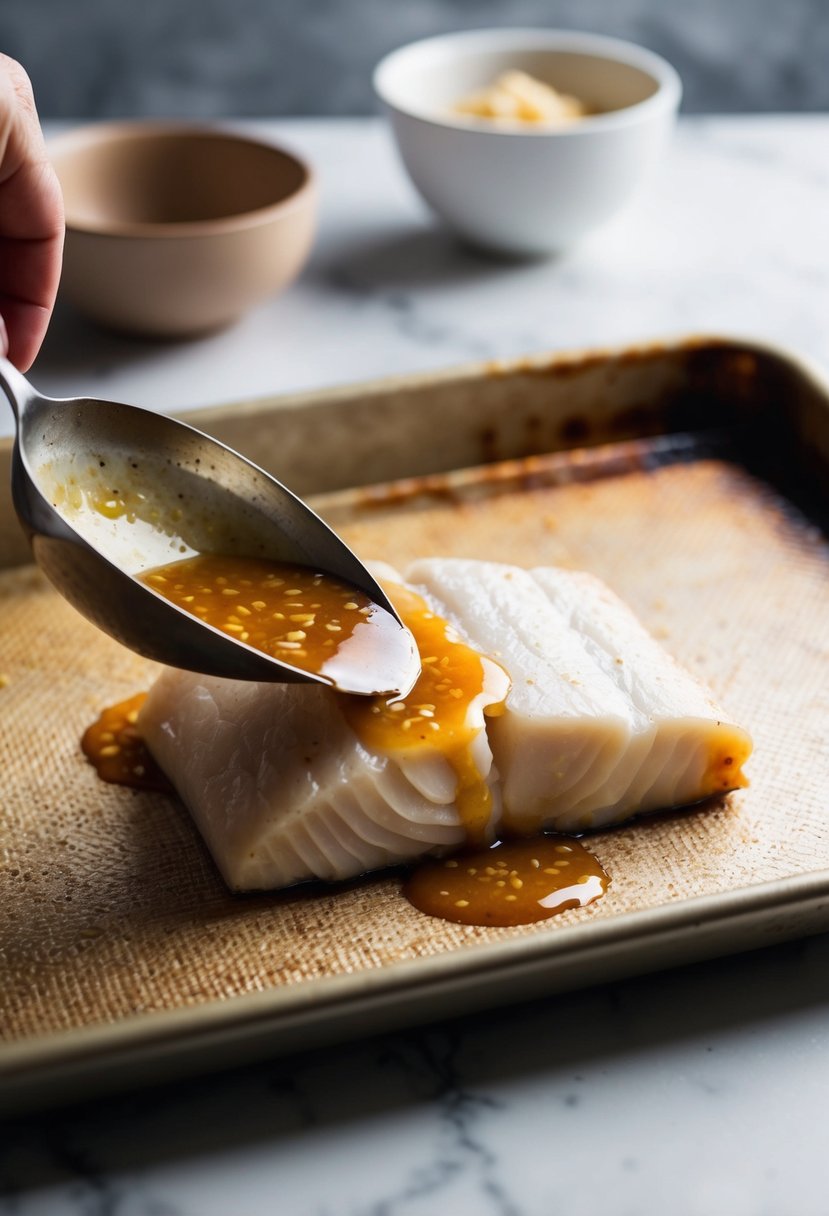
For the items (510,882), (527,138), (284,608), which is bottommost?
(510,882)

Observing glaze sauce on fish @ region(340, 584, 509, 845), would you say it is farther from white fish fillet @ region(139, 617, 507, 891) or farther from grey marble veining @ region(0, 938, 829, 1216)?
grey marble veining @ region(0, 938, 829, 1216)

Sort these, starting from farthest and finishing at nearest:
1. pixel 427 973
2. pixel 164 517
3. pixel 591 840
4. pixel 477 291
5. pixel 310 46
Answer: pixel 310 46 → pixel 477 291 → pixel 164 517 → pixel 591 840 → pixel 427 973

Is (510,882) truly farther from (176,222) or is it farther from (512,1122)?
(176,222)

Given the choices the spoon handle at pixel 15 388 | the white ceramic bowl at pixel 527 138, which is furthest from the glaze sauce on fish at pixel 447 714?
the white ceramic bowl at pixel 527 138

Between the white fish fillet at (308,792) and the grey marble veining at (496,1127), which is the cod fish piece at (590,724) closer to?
the white fish fillet at (308,792)

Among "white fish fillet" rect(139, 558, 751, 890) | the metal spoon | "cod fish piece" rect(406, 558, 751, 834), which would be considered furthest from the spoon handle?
"cod fish piece" rect(406, 558, 751, 834)

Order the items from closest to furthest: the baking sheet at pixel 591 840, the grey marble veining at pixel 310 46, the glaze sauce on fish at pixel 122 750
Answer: the baking sheet at pixel 591 840
the glaze sauce on fish at pixel 122 750
the grey marble veining at pixel 310 46

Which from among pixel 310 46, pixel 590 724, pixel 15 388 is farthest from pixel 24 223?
pixel 310 46
